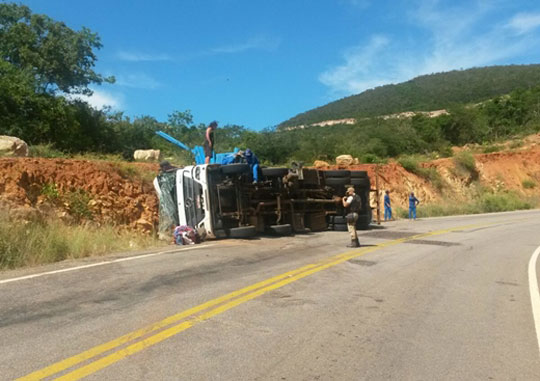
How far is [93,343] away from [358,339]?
105 inches

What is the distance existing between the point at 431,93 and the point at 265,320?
99.1m

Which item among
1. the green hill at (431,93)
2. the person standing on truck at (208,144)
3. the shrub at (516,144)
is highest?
the green hill at (431,93)

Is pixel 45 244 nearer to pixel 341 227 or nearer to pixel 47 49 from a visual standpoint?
pixel 341 227

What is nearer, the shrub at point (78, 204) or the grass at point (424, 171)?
the shrub at point (78, 204)

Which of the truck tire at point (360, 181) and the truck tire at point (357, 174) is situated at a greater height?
the truck tire at point (357, 174)

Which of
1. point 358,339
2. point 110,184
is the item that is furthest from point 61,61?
point 358,339

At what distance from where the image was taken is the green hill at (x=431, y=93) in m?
88.6

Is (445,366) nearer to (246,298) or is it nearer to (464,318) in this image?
(464,318)

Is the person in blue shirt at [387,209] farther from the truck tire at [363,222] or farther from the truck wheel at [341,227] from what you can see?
the truck wheel at [341,227]

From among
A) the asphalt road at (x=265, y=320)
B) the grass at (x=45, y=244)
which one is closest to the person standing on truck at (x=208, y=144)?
the grass at (x=45, y=244)

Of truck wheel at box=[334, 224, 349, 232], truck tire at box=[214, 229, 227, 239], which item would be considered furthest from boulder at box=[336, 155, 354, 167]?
truck tire at box=[214, 229, 227, 239]

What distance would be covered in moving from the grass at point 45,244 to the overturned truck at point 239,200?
1.79m

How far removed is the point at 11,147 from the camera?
48.2ft

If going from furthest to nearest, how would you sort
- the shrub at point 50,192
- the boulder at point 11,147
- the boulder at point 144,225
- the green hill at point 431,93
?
the green hill at point 431,93 < the boulder at point 144,225 < the boulder at point 11,147 < the shrub at point 50,192
